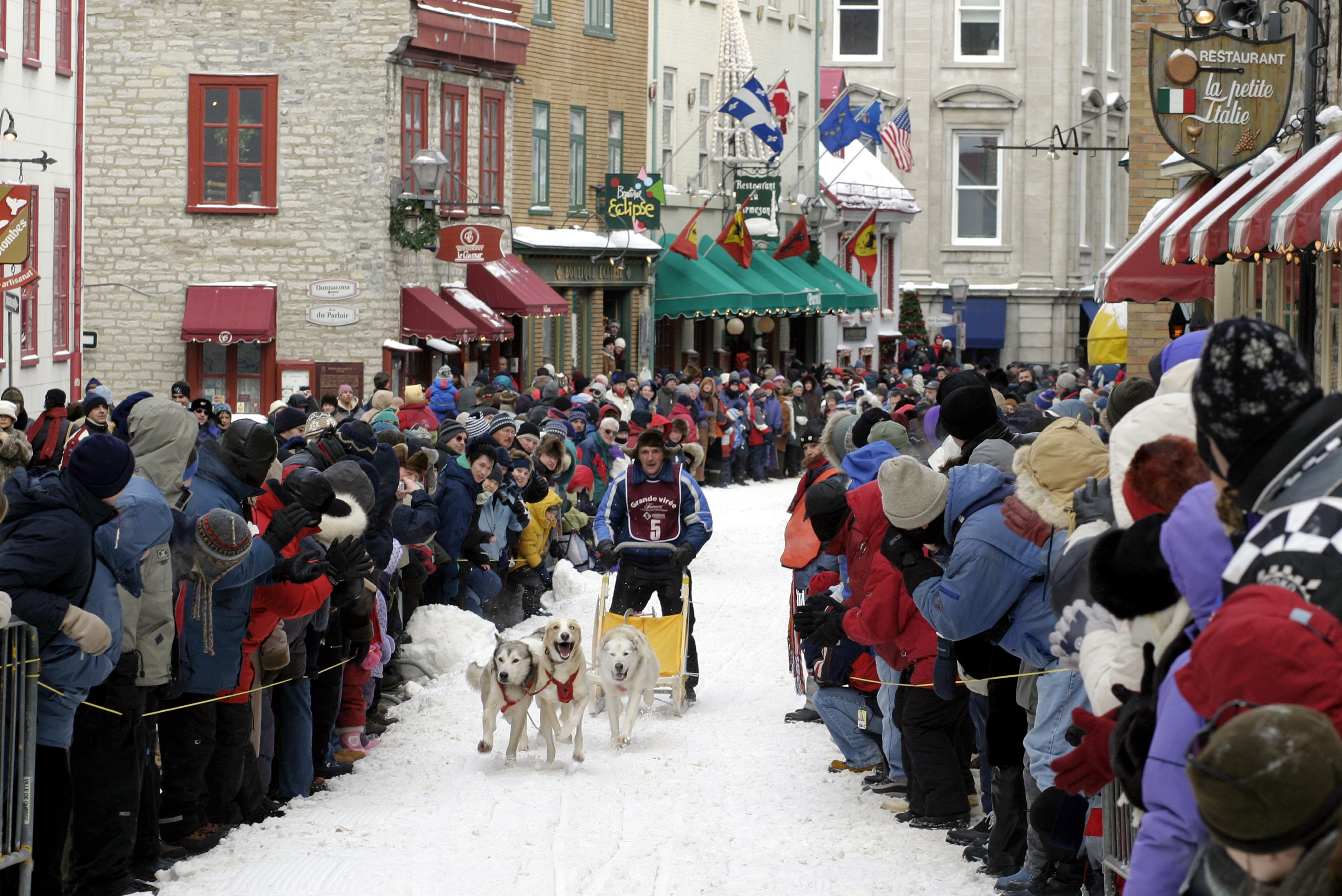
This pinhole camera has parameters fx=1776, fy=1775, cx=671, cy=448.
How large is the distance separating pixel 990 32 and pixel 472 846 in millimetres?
47829

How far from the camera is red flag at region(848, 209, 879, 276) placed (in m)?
41.0

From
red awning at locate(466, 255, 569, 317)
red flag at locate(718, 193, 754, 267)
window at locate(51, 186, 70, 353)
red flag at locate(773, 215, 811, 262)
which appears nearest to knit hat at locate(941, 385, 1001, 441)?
window at locate(51, 186, 70, 353)

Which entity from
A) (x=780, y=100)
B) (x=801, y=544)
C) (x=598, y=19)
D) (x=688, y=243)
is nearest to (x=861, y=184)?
(x=780, y=100)

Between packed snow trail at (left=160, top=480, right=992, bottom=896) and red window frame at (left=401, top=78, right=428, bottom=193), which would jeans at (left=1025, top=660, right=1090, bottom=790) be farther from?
red window frame at (left=401, top=78, right=428, bottom=193)

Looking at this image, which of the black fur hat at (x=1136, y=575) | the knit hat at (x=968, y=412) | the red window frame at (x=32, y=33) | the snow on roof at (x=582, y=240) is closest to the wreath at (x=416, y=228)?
the snow on roof at (x=582, y=240)

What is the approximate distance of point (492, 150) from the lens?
28781 mm

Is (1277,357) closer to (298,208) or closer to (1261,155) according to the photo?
(1261,155)

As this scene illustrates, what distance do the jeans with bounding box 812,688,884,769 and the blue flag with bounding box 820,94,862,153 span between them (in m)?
28.8

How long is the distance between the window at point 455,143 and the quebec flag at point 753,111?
7.35 m

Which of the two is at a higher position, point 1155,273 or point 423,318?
point 423,318

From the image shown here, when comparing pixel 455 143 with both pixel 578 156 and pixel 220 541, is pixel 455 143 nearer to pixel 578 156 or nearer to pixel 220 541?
pixel 578 156

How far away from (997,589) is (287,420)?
A: 19.6 ft

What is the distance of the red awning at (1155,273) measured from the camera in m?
13.9

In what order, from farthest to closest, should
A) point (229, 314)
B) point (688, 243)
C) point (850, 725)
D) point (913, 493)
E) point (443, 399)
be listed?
point (688, 243) < point (229, 314) < point (443, 399) < point (850, 725) < point (913, 493)
